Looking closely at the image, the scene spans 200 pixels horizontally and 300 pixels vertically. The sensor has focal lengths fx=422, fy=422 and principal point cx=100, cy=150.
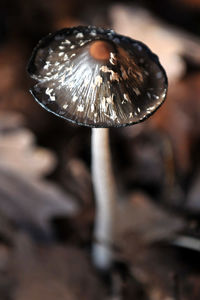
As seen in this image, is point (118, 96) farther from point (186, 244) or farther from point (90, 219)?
point (90, 219)

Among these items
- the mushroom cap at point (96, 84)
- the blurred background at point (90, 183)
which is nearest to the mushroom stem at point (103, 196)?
the blurred background at point (90, 183)

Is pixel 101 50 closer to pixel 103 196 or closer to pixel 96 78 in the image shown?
pixel 96 78

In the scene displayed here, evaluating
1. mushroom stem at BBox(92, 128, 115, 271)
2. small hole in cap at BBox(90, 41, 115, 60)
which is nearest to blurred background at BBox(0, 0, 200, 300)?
mushroom stem at BBox(92, 128, 115, 271)

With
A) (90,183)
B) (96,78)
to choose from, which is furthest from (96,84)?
(90,183)

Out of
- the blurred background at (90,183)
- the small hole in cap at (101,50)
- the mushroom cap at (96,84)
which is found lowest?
the blurred background at (90,183)

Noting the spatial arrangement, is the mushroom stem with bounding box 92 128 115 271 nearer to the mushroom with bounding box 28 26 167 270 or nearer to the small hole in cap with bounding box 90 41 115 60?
the mushroom with bounding box 28 26 167 270

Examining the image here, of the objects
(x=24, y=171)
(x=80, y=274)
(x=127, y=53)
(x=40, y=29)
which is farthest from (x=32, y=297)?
(x=40, y=29)

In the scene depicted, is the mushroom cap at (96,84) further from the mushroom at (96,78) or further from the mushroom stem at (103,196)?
the mushroom stem at (103,196)
